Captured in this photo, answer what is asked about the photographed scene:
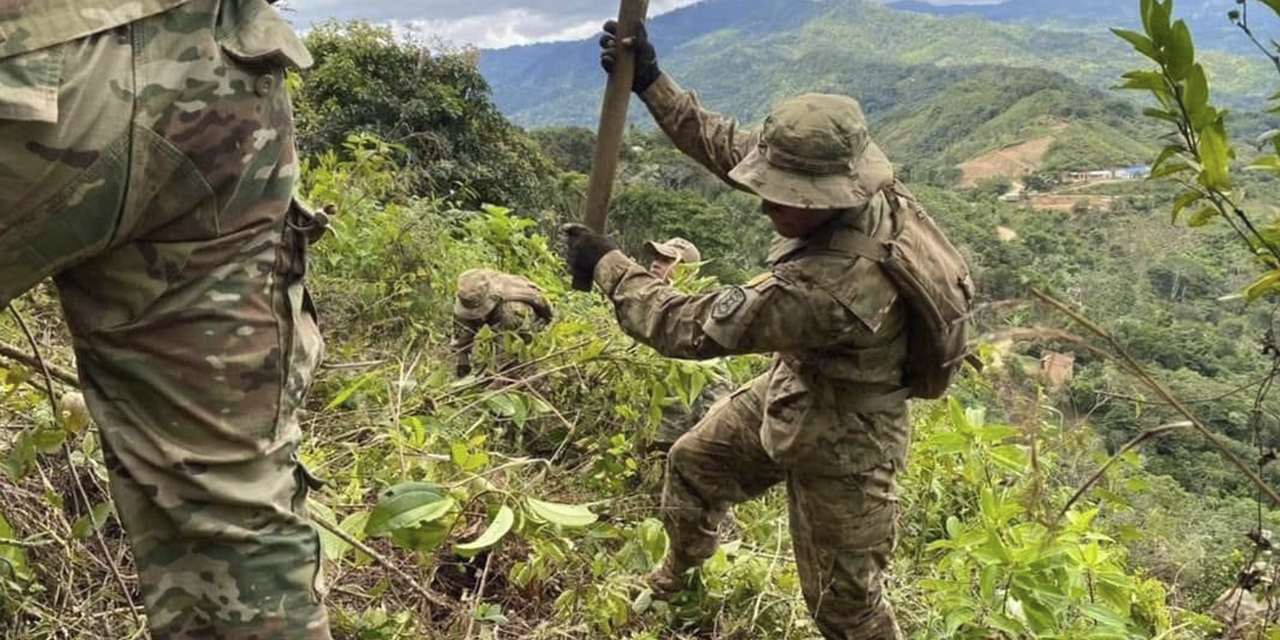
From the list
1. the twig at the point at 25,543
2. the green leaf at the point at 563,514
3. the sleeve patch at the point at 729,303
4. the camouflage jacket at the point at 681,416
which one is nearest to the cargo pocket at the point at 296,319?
the green leaf at the point at 563,514

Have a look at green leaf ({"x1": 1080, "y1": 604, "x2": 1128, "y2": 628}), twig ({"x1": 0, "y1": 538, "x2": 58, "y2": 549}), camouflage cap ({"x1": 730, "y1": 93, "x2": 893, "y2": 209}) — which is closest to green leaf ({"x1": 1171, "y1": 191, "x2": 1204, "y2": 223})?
camouflage cap ({"x1": 730, "y1": 93, "x2": 893, "y2": 209})

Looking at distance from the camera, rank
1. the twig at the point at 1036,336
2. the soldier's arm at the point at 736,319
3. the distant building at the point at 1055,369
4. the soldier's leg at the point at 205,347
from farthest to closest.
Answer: the soldier's arm at the point at 736,319
the distant building at the point at 1055,369
the soldier's leg at the point at 205,347
the twig at the point at 1036,336

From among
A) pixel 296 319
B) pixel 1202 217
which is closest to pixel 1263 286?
pixel 1202 217

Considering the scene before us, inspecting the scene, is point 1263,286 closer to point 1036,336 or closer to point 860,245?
point 1036,336

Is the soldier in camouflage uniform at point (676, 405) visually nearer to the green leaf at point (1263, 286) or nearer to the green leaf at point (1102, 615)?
the green leaf at point (1102, 615)

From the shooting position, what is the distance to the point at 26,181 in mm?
1191

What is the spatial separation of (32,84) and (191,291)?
0.31 meters

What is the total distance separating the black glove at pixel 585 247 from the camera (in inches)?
117

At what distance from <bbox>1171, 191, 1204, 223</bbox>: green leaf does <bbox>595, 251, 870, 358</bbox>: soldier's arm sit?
1.39m

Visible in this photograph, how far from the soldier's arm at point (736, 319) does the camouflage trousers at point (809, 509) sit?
A: 38cm

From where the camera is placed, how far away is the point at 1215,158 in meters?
1.10

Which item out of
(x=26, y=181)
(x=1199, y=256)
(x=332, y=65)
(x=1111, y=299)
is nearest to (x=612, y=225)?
(x=332, y=65)

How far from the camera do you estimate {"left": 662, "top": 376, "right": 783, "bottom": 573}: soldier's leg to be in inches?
125

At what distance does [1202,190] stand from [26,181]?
4.52 feet
